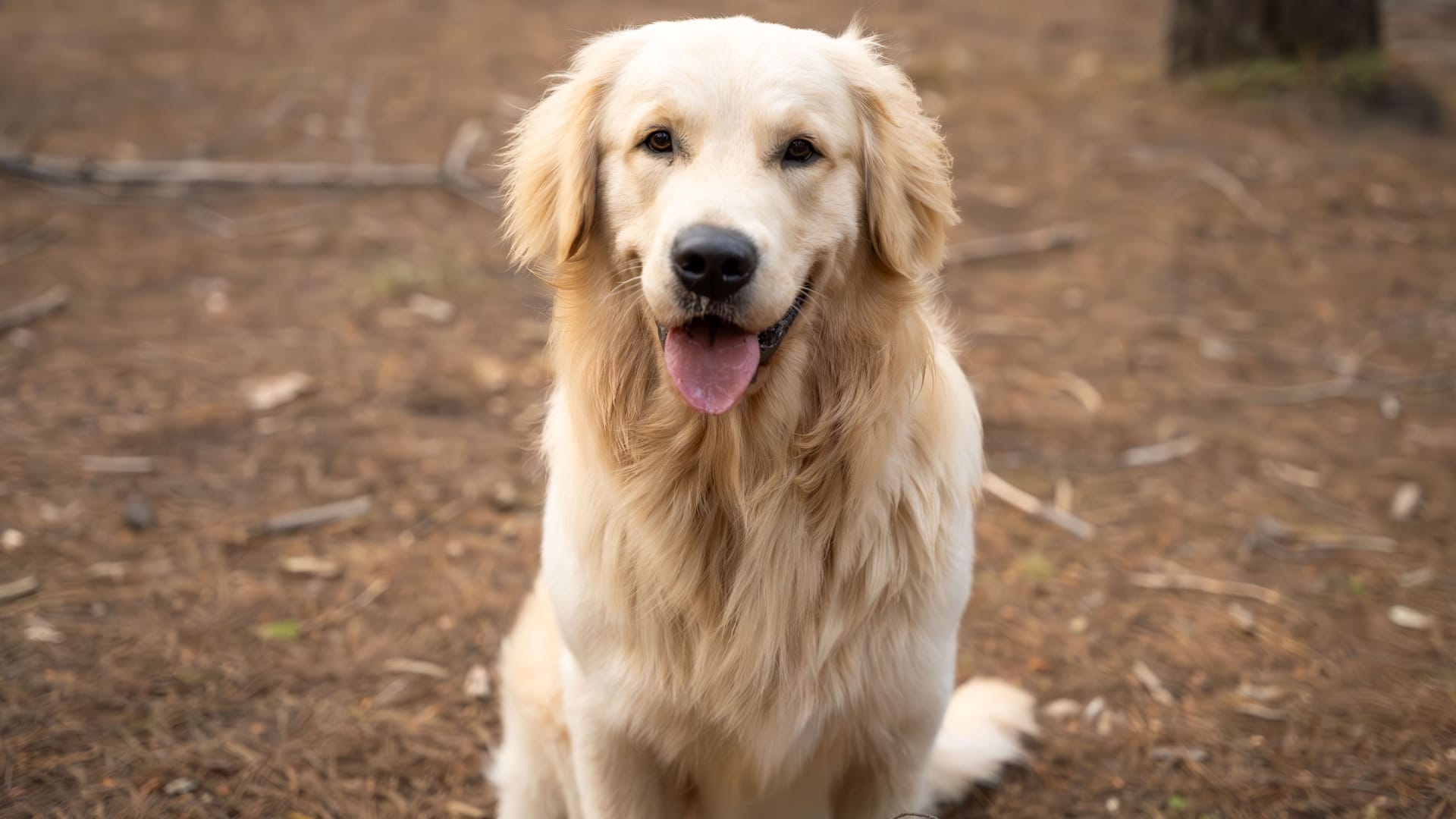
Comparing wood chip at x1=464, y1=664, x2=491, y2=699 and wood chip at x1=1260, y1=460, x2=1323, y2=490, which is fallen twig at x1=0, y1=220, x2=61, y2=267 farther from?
wood chip at x1=1260, y1=460, x2=1323, y2=490

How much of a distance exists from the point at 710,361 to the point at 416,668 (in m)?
1.88

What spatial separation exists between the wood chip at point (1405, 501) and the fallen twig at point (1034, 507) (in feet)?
3.71

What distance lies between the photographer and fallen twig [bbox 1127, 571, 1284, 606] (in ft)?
13.1

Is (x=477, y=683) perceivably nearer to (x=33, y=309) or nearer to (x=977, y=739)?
(x=977, y=739)

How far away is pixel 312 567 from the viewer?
4.05 metres

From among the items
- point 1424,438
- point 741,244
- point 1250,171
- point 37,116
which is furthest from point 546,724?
point 37,116

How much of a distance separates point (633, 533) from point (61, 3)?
9.66 meters

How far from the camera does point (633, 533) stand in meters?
2.53

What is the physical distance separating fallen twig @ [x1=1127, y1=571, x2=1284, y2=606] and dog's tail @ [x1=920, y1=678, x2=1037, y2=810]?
91cm

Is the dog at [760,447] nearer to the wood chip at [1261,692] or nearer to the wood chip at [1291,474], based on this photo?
the wood chip at [1261,692]

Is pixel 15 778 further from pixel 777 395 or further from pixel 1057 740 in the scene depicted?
pixel 1057 740

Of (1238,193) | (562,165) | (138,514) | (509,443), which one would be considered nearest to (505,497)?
(509,443)

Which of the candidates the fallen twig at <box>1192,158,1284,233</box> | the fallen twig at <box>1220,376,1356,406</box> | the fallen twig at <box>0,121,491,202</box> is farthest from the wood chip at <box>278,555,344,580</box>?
the fallen twig at <box>1192,158,1284,233</box>

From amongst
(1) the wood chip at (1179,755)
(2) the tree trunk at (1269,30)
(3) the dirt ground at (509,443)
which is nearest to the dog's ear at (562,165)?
(3) the dirt ground at (509,443)
